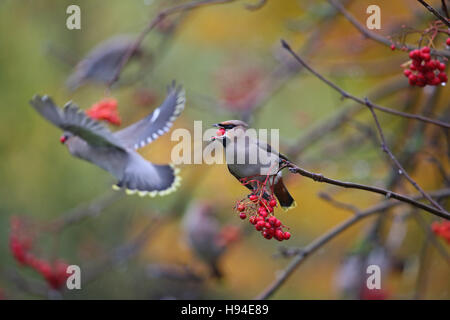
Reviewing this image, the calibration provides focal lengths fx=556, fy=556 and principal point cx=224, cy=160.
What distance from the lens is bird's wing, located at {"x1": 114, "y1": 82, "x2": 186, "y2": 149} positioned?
2.55 metres

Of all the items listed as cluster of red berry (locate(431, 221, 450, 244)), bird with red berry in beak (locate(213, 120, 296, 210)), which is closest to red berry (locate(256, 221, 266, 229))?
bird with red berry in beak (locate(213, 120, 296, 210))

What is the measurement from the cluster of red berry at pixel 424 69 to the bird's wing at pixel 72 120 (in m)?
1.25

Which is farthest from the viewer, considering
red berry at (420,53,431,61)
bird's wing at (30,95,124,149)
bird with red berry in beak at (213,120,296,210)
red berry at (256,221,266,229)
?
bird's wing at (30,95,124,149)

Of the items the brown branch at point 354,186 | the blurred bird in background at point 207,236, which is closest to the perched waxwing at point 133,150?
the brown branch at point 354,186

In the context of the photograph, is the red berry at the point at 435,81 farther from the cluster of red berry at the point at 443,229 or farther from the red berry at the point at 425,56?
the cluster of red berry at the point at 443,229

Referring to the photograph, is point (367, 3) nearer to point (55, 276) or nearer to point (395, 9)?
point (395, 9)

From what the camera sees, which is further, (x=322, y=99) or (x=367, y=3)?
(x=322, y=99)

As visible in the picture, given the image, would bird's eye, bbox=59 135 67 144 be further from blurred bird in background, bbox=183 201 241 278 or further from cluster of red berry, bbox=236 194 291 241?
blurred bird in background, bbox=183 201 241 278

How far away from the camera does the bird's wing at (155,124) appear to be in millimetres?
2555

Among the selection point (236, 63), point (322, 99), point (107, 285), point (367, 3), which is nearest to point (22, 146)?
point (107, 285)

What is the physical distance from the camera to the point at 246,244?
5371 millimetres

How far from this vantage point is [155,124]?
8.55 ft

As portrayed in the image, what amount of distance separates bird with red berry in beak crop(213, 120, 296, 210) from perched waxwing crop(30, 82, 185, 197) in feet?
1.59
